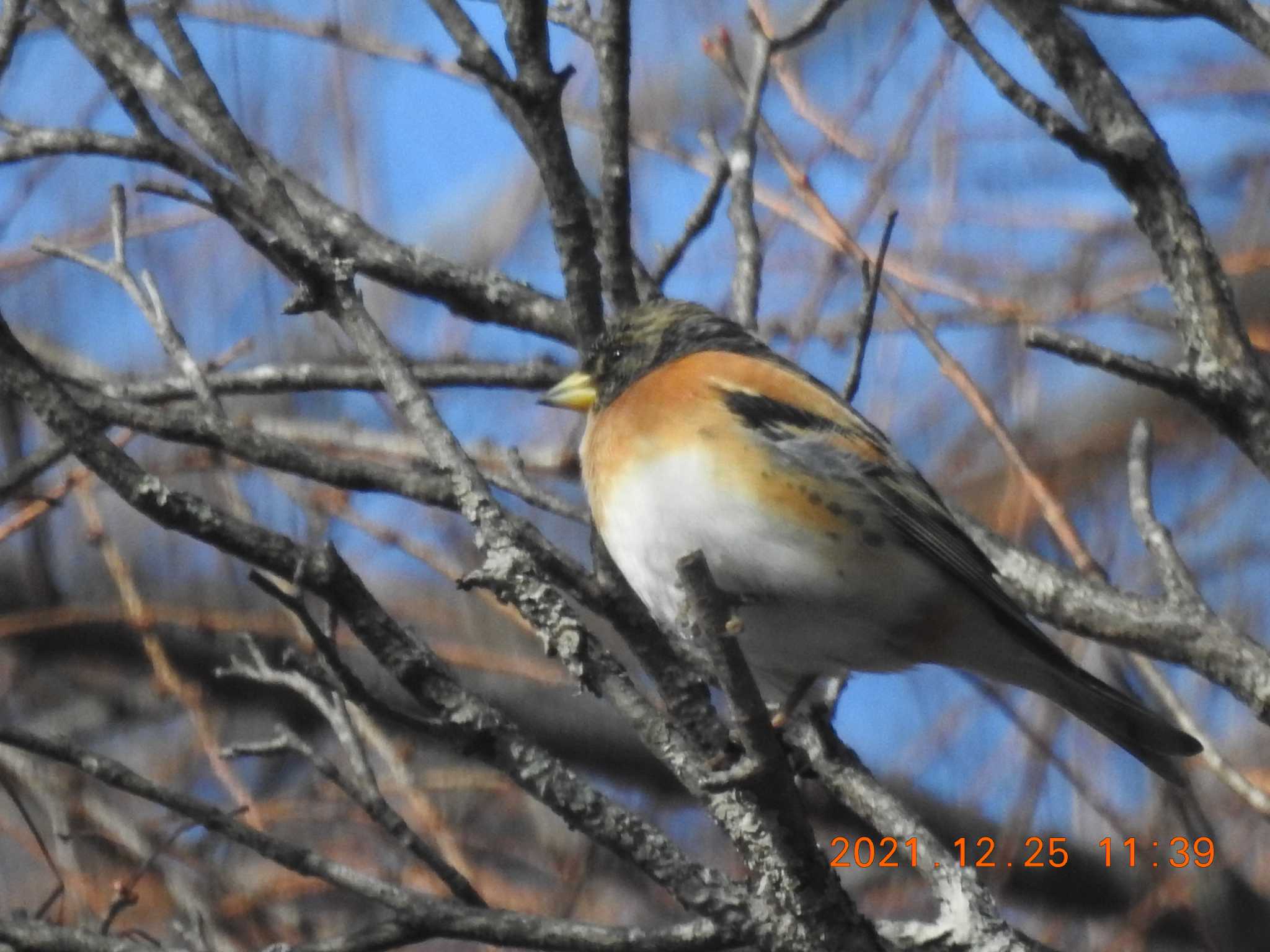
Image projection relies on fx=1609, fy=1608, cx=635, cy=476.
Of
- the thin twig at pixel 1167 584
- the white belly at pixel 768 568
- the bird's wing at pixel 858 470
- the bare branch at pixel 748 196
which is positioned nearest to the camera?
the thin twig at pixel 1167 584

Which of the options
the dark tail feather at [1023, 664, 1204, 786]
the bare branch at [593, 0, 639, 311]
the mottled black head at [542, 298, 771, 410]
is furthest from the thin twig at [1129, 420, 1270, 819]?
the bare branch at [593, 0, 639, 311]

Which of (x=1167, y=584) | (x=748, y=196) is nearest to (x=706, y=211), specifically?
(x=748, y=196)

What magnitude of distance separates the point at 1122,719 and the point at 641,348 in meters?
1.24

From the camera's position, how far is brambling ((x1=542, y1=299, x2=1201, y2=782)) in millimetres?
2971

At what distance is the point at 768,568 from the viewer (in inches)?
117

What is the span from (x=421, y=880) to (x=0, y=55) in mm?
2413

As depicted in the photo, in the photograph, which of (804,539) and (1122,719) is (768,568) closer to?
(804,539)

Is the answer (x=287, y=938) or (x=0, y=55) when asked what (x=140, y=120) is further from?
(x=287, y=938)

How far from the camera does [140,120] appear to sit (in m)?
2.46
